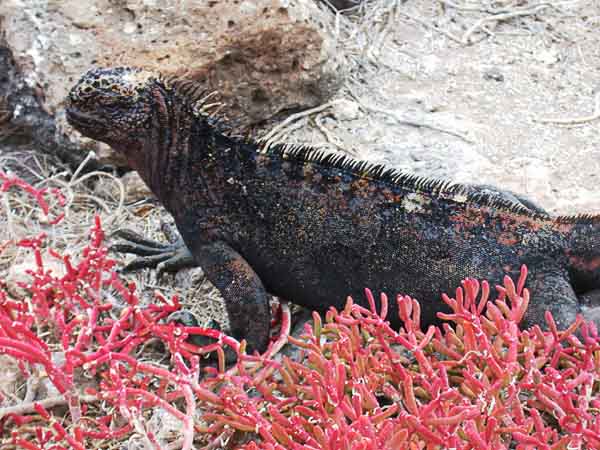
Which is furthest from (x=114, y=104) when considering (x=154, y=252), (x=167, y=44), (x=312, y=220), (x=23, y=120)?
(x=23, y=120)

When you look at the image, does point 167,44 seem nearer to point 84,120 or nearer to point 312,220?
point 84,120

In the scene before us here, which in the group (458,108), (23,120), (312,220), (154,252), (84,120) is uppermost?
(84,120)

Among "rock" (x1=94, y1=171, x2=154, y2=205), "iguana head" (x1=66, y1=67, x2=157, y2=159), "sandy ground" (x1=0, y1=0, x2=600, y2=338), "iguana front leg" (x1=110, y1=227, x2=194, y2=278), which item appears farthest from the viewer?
"rock" (x1=94, y1=171, x2=154, y2=205)

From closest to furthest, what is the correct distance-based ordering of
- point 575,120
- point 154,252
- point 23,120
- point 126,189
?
point 154,252
point 126,189
point 23,120
point 575,120

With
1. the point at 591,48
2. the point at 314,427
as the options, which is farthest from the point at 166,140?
the point at 591,48

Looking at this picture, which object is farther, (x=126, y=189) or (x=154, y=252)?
(x=126, y=189)

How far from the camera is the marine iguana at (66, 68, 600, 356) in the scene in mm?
2584

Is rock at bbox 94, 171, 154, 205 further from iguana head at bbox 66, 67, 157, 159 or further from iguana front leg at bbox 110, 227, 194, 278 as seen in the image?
iguana head at bbox 66, 67, 157, 159

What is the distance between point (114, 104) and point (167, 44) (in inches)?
53.7

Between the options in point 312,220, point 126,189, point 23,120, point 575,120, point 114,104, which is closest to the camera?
point 114,104

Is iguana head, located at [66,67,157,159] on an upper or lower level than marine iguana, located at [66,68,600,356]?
upper

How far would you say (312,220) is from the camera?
8.82 ft

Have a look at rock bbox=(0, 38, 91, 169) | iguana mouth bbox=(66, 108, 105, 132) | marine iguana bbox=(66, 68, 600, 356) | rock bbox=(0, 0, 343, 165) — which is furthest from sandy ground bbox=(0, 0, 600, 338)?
iguana mouth bbox=(66, 108, 105, 132)

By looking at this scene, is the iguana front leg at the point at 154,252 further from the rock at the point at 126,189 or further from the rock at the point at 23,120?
the rock at the point at 23,120
